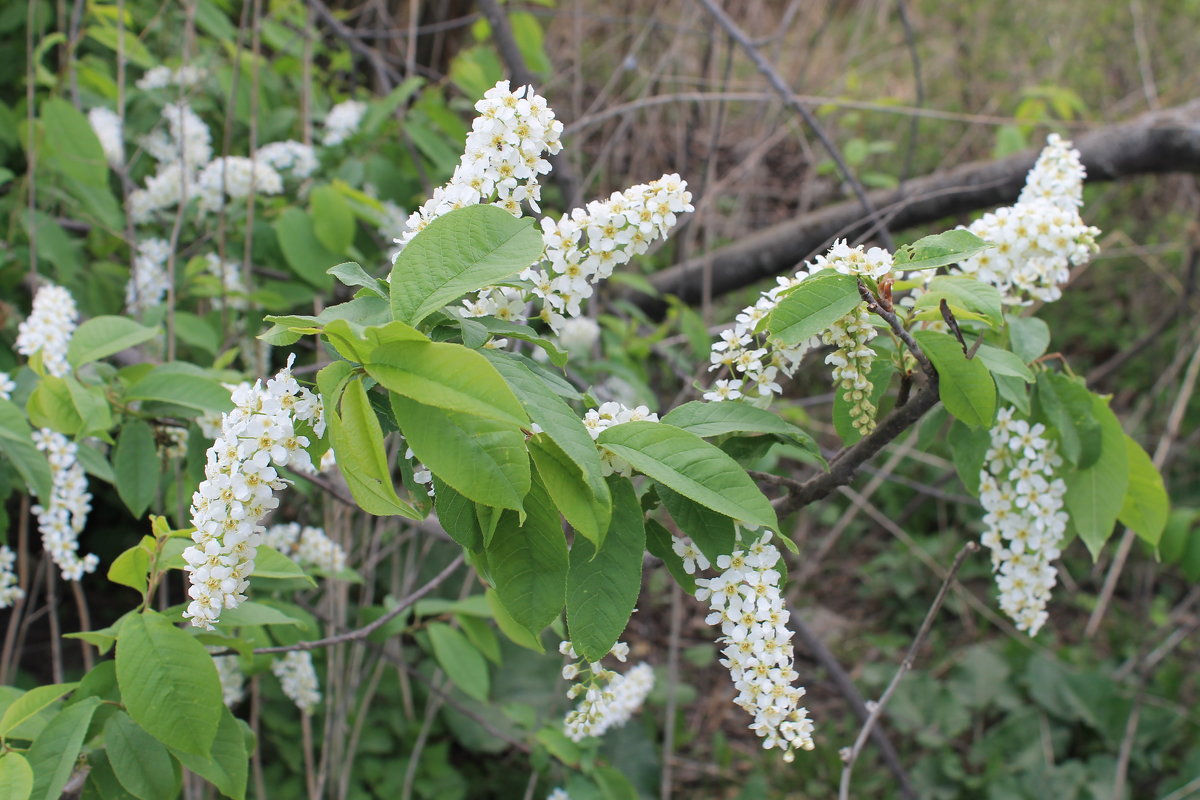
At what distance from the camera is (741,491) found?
0.86 metres

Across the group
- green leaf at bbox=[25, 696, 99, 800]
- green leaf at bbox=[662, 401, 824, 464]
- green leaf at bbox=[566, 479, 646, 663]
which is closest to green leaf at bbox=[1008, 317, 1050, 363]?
green leaf at bbox=[662, 401, 824, 464]

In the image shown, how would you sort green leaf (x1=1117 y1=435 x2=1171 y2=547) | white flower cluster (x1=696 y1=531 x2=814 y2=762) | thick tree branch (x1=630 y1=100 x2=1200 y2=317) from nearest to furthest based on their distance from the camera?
white flower cluster (x1=696 y1=531 x2=814 y2=762)
green leaf (x1=1117 y1=435 x2=1171 y2=547)
thick tree branch (x1=630 y1=100 x2=1200 y2=317)

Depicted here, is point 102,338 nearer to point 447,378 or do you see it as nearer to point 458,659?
point 458,659

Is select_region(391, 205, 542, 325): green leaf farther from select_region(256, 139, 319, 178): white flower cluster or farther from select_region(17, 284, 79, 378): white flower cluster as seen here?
Answer: select_region(256, 139, 319, 178): white flower cluster

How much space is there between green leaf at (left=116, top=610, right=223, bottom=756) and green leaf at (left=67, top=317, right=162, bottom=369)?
53 cm

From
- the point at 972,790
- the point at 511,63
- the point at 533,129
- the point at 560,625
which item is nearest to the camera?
the point at 533,129

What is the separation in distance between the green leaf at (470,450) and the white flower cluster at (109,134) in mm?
→ 1969

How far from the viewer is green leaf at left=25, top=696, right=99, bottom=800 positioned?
1045mm

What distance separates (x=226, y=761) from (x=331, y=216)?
1401mm

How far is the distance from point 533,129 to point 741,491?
0.44 m

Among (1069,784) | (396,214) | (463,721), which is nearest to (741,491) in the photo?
(396,214)

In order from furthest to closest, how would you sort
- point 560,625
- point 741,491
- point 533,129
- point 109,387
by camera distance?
point 109,387 < point 560,625 < point 533,129 < point 741,491

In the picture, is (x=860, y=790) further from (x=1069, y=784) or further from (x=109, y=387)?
(x=109, y=387)

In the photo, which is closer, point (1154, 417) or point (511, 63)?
point (511, 63)
